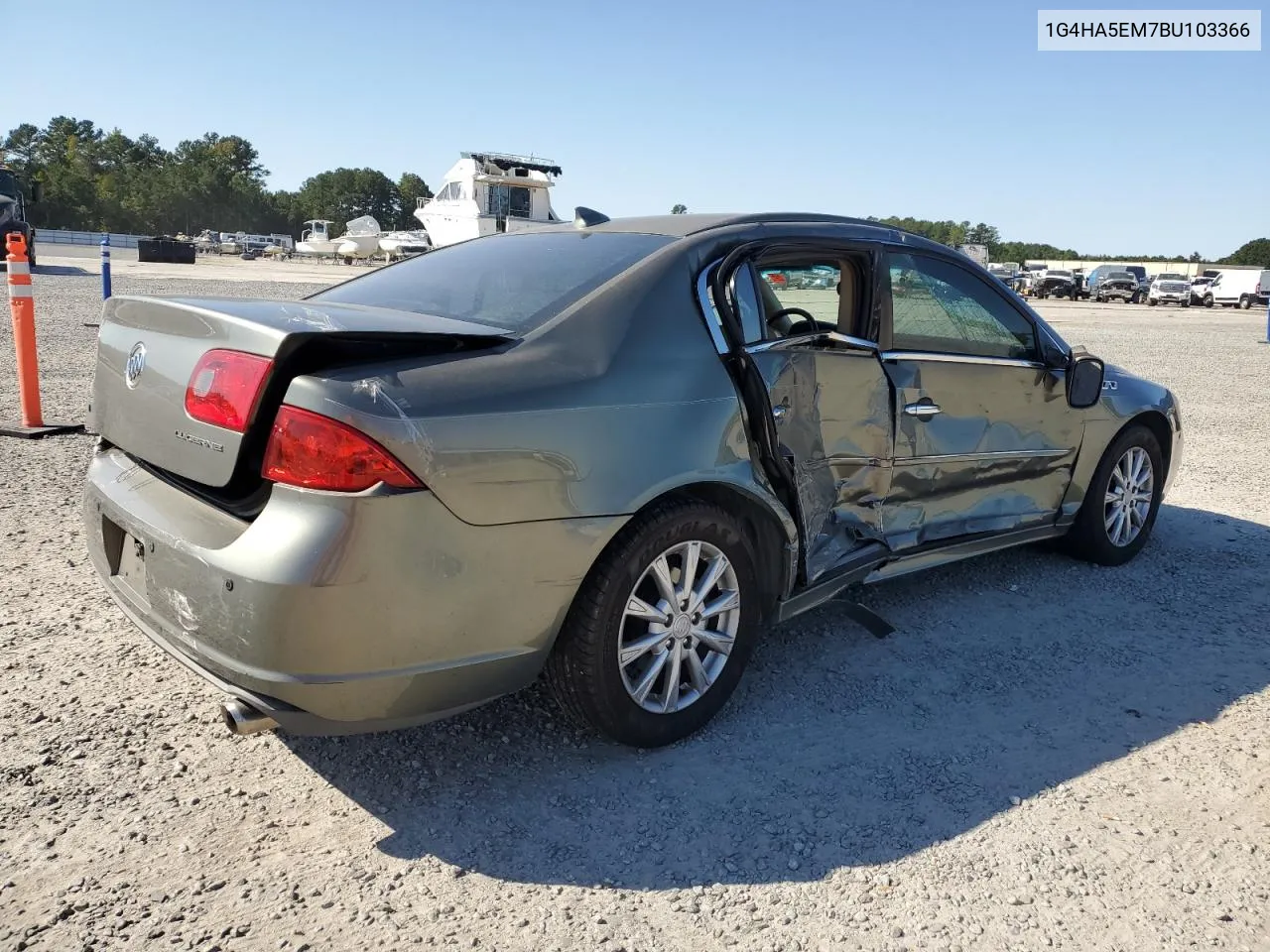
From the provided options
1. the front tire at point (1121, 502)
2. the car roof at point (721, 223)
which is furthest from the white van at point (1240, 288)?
the car roof at point (721, 223)

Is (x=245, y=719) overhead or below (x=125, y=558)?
below

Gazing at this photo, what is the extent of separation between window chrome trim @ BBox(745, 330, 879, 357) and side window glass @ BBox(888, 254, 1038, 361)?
241mm

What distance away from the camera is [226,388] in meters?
2.47

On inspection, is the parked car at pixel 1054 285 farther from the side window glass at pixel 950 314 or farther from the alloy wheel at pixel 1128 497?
the side window glass at pixel 950 314

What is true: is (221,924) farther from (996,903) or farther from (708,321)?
(708,321)

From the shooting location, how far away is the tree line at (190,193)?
299 ft

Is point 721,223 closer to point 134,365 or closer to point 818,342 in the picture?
point 818,342

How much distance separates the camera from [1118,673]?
12.3 ft

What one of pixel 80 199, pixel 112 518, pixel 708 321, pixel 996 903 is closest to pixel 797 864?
pixel 996 903

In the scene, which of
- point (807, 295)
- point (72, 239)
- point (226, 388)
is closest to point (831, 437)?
point (807, 295)

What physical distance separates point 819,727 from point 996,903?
3.00 feet

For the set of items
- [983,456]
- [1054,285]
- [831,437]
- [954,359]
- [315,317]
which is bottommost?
[983,456]

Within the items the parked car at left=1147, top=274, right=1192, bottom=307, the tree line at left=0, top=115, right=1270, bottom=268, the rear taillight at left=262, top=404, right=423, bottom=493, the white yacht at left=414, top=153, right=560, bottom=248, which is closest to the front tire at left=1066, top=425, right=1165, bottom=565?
the rear taillight at left=262, top=404, right=423, bottom=493

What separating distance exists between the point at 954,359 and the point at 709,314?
1328 millimetres
